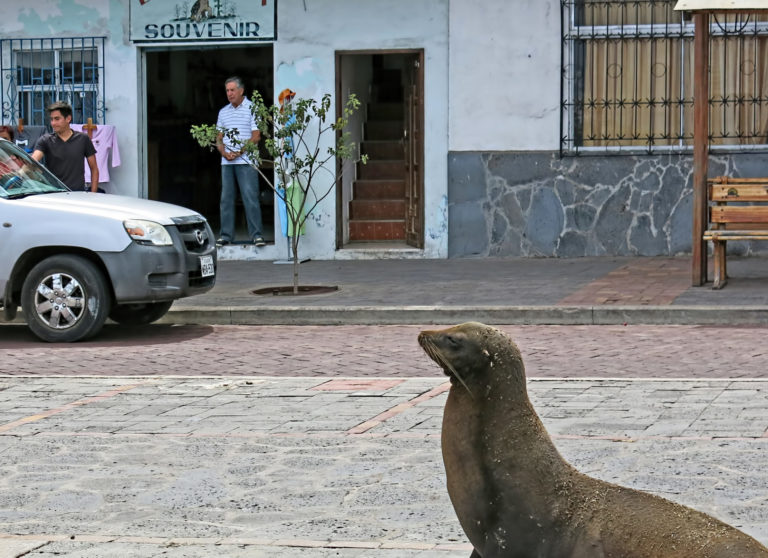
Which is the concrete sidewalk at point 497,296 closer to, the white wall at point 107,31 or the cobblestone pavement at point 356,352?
the cobblestone pavement at point 356,352

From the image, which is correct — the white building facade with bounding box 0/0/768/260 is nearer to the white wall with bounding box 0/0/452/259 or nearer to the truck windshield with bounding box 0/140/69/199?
the white wall with bounding box 0/0/452/259

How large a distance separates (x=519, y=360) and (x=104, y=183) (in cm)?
1636

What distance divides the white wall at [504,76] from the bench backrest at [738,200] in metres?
4.08

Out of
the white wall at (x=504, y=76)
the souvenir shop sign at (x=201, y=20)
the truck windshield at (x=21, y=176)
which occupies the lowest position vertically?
the truck windshield at (x=21, y=176)

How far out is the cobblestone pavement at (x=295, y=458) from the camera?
18.4 feet

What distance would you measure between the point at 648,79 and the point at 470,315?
21.2ft

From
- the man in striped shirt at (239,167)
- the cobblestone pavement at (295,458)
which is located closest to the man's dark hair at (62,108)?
the man in striped shirt at (239,167)

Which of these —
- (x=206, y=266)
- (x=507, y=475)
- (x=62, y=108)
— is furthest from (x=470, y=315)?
(x=507, y=475)

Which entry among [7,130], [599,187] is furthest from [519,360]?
[7,130]

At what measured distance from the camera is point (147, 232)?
12312mm

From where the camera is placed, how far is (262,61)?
22.8 meters

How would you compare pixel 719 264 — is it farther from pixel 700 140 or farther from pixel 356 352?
pixel 356 352

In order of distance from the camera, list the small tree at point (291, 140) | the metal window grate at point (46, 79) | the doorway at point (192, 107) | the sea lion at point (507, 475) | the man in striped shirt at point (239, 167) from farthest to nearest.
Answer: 1. the doorway at point (192, 107)
2. the metal window grate at point (46, 79)
3. the man in striped shirt at point (239, 167)
4. the small tree at point (291, 140)
5. the sea lion at point (507, 475)

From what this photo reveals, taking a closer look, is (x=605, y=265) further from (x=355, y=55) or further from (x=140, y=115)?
(x=140, y=115)
